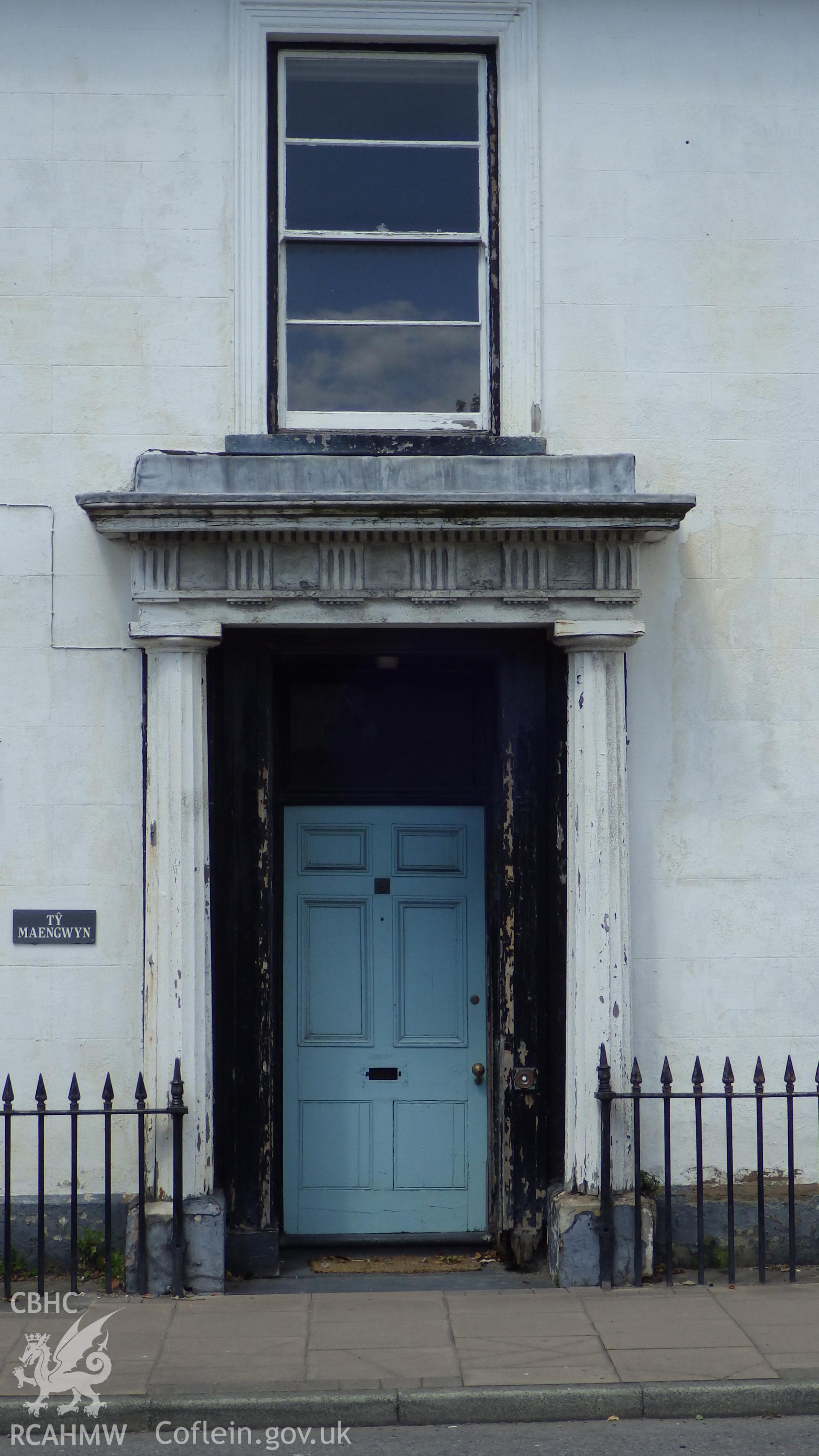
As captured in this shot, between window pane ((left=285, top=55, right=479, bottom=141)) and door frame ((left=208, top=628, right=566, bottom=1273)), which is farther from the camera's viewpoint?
window pane ((left=285, top=55, right=479, bottom=141))

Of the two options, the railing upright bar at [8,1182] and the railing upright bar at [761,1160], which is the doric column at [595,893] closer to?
the railing upright bar at [761,1160]

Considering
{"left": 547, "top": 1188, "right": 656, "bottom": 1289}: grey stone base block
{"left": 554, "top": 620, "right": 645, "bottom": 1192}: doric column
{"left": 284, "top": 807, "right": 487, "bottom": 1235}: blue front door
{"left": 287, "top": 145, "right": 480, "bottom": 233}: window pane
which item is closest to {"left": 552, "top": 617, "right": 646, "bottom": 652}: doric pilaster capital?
{"left": 554, "top": 620, "right": 645, "bottom": 1192}: doric column

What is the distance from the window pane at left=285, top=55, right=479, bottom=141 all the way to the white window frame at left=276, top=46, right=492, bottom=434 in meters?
0.06

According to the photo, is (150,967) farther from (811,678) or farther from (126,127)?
(126,127)

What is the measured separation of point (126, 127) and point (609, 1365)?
21.2 ft

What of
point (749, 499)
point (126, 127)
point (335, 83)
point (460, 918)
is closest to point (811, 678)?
point (749, 499)

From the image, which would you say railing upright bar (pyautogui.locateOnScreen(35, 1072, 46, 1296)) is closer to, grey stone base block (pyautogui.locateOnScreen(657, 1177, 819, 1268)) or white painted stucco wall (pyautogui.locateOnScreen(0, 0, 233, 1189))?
white painted stucco wall (pyautogui.locateOnScreen(0, 0, 233, 1189))

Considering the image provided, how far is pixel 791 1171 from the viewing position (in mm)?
6254

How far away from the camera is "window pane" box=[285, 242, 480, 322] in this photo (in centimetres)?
706

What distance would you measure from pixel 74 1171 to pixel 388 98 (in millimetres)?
5955

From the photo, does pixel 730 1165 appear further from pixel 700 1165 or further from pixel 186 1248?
pixel 186 1248

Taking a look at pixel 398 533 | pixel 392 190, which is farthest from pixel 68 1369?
pixel 392 190

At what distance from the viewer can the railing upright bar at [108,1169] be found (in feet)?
20.0

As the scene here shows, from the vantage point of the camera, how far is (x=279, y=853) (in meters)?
7.15
